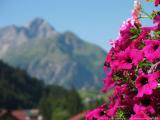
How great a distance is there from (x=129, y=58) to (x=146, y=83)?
38cm

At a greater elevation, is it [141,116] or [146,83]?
[146,83]

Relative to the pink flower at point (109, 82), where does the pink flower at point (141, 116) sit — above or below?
below

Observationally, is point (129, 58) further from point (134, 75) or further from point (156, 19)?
point (156, 19)

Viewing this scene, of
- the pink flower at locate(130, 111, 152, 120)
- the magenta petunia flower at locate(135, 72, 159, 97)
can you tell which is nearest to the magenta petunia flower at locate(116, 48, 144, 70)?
the magenta petunia flower at locate(135, 72, 159, 97)

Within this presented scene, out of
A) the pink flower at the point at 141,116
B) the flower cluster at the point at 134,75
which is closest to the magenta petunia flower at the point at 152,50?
the flower cluster at the point at 134,75

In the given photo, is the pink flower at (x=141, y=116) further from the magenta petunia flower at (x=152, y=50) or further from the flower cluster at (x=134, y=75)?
the magenta petunia flower at (x=152, y=50)

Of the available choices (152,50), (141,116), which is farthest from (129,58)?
(141,116)

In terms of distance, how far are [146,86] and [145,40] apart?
511 millimetres

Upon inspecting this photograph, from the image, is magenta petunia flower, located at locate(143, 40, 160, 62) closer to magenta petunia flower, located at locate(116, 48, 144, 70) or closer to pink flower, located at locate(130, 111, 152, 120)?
magenta petunia flower, located at locate(116, 48, 144, 70)

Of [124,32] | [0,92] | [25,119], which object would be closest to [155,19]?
[124,32]

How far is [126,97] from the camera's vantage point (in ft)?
12.6

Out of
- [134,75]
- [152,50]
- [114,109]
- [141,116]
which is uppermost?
[152,50]

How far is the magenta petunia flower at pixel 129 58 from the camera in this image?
3.84 m

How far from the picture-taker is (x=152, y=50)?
377 centimetres
